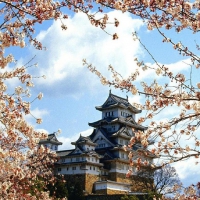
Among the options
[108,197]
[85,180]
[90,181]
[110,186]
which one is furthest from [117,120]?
[108,197]

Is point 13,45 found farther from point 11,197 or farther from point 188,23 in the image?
point 11,197

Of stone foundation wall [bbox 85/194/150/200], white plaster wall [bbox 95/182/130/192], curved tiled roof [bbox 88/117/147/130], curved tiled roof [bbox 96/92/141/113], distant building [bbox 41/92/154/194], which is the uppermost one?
curved tiled roof [bbox 96/92/141/113]

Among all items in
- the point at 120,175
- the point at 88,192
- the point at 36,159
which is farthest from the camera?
the point at 120,175

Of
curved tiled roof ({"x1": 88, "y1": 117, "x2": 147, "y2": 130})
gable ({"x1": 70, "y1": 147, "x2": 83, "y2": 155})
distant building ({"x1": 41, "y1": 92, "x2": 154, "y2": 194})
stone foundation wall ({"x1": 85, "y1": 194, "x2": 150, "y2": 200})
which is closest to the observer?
stone foundation wall ({"x1": 85, "y1": 194, "x2": 150, "y2": 200})

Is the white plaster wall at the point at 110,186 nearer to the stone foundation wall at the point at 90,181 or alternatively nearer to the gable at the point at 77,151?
the stone foundation wall at the point at 90,181

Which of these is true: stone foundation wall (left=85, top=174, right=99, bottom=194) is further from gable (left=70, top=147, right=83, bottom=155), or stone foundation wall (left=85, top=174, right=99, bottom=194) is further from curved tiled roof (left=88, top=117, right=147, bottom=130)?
curved tiled roof (left=88, top=117, right=147, bottom=130)

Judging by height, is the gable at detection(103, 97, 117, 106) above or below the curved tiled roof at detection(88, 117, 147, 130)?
above

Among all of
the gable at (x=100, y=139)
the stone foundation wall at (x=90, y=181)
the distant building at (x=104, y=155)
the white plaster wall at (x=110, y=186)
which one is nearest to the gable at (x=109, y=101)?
the distant building at (x=104, y=155)

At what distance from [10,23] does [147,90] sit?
8.22 feet

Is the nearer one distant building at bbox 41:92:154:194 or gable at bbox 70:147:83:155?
distant building at bbox 41:92:154:194

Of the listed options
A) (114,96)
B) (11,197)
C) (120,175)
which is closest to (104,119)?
(114,96)

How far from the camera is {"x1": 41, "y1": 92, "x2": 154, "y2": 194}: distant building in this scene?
3431 cm

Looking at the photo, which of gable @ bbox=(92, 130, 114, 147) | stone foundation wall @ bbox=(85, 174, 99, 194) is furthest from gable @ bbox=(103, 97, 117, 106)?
stone foundation wall @ bbox=(85, 174, 99, 194)

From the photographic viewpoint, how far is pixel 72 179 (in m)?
35.2
